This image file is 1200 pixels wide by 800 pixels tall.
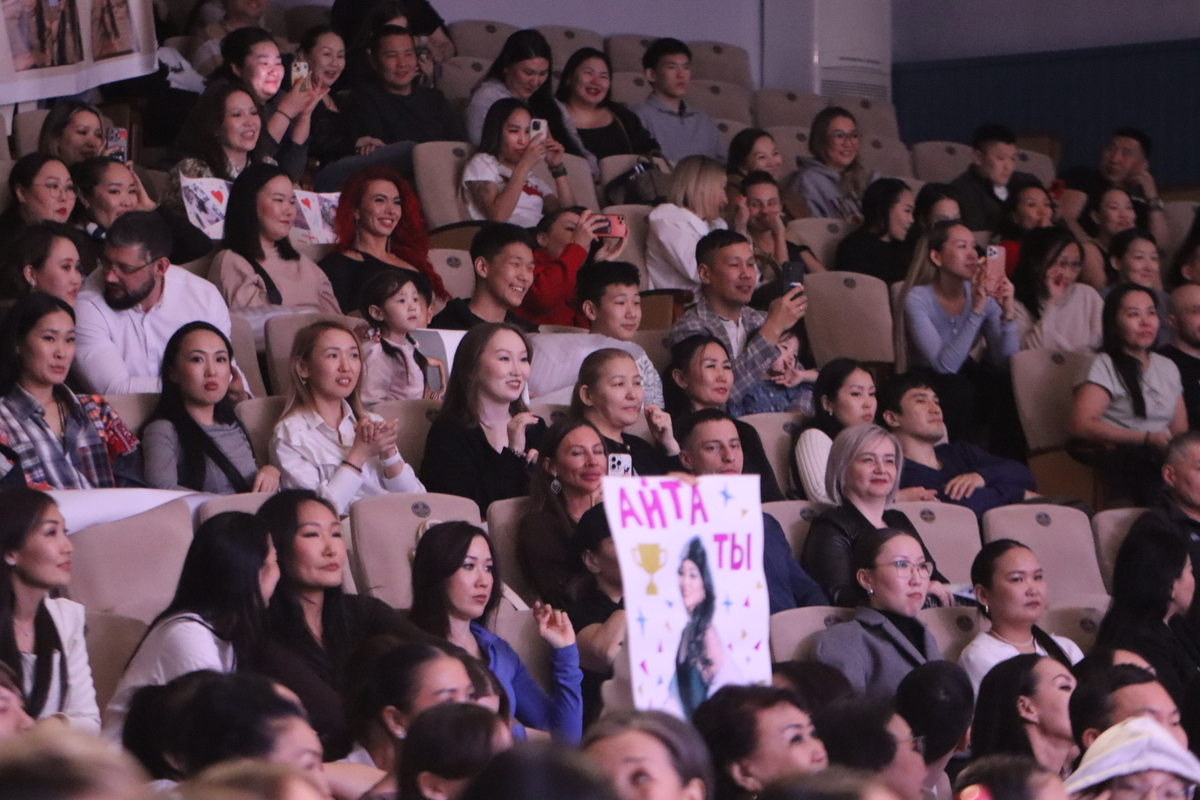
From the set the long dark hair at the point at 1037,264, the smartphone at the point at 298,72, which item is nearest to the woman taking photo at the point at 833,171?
the long dark hair at the point at 1037,264

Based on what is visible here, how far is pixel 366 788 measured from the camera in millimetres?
2582

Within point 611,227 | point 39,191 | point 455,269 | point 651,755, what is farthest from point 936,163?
point 651,755

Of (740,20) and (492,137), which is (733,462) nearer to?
(492,137)

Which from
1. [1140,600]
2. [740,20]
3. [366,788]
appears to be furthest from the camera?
[740,20]

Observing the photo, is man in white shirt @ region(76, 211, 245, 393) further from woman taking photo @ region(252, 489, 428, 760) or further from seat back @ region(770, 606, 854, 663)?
seat back @ region(770, 606, 854, 663)

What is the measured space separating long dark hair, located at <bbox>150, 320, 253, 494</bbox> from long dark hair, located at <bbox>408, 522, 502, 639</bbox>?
2.56 ft

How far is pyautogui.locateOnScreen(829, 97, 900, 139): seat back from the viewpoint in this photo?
8139mm

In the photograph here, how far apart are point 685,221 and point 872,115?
2784 mm

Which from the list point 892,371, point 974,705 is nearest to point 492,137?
point 892,371

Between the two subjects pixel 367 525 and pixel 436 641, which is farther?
pixel 367 525

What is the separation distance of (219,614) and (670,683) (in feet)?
2.67

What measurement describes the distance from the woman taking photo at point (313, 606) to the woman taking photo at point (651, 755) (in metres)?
0.86

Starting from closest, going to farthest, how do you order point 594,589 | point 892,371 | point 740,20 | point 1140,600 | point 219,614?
point 219,614 → point 594,589 → point 1140,600 → point 892,371 → point 740,20

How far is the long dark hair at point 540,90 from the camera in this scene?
6.43m
